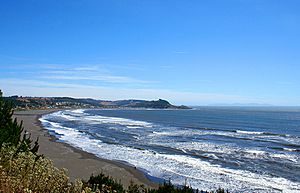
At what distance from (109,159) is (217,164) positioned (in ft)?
27.3

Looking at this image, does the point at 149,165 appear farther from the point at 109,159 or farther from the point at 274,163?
the point at 274,163

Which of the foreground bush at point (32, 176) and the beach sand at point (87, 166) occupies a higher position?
the foreground bush at point (32, 176)

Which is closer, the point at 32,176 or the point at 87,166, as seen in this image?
the point at 32,176

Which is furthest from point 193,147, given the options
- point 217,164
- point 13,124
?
point 13,124

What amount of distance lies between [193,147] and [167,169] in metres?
11.5

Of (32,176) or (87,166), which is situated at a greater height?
(32,176)

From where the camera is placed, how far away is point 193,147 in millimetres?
32719

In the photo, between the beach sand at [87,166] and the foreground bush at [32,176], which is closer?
the foreground bush at [32,176]

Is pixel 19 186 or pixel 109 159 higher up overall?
pixel 19 186

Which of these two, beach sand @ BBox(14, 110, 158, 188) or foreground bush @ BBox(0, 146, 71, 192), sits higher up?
foreground bush @ BBox(0, 146, 71, 192)

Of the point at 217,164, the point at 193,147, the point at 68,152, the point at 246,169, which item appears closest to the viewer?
the point at 246,169

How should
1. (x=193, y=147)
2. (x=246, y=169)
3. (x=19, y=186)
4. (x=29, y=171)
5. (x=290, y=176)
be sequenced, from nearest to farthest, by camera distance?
→ (x=19, y=186) → (x=29, y=171) → (x=290, y=176) → (x=246, y=169) → (x=193, y=147)

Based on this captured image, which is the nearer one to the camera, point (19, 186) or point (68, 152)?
point (19, 186)

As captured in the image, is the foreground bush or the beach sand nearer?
the foreground bush
